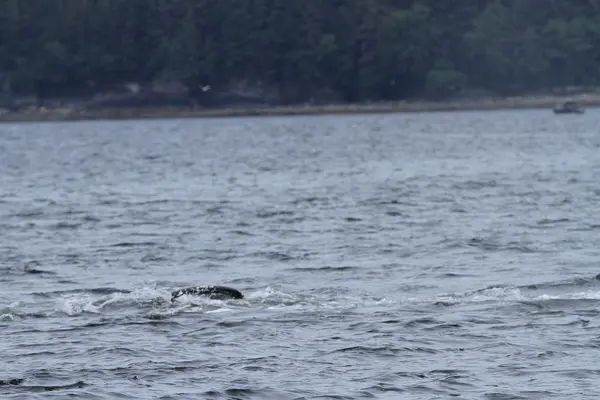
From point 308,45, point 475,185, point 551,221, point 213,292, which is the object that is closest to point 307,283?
point 213,292

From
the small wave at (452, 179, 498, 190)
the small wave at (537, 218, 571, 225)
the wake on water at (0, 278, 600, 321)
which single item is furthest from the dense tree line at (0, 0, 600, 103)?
the wake on water at (0, 278, 600, 321)

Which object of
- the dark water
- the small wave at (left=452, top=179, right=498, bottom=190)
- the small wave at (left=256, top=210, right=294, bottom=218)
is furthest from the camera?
the small wave at (left=452, top=179, right=498, bottom=190)

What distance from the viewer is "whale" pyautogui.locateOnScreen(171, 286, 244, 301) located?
23.2m

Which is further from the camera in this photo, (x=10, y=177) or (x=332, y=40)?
(x=332, y=40)

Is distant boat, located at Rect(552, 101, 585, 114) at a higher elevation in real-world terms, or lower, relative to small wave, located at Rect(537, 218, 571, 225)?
lower

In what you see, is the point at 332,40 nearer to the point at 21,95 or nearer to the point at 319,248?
the point at 21,95

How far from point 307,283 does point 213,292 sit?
274 cm

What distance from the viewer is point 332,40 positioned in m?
164

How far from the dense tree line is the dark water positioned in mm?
98099

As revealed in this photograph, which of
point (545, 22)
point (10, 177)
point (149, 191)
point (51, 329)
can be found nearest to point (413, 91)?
point (545, 22)

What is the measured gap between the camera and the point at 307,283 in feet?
84.0

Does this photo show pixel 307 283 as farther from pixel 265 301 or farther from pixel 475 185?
pixel 475 185

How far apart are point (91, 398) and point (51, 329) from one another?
4410mm

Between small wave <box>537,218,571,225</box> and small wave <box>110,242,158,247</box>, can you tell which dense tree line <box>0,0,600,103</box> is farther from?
small wave <box>110,242,158,247</box>
